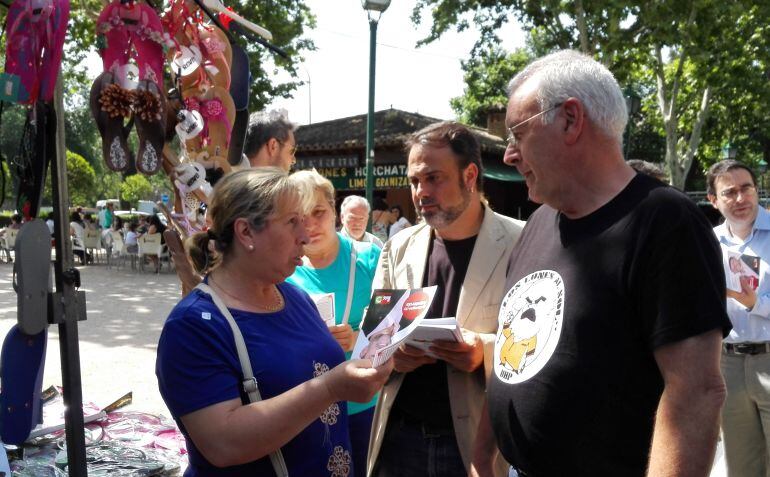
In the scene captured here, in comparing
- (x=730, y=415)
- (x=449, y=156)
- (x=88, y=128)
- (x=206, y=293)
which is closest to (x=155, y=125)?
(x=206, y=293)

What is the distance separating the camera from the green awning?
60.1 feet

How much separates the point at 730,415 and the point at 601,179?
2.67 meters

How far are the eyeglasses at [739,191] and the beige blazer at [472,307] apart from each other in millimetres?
1791

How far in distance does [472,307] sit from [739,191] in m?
2.18

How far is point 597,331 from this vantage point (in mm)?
1604

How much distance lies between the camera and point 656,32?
13141mm

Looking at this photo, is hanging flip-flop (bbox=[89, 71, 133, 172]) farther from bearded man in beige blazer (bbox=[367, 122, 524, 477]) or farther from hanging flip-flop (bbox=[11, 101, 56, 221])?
bearded man in beige blazer (bbox=[367, 122, 524, 477])

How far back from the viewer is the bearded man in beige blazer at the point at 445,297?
2477mm

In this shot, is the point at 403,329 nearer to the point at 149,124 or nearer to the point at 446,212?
the point at 446,212

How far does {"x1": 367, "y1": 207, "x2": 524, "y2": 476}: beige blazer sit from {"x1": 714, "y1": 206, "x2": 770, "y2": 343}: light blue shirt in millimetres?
1662

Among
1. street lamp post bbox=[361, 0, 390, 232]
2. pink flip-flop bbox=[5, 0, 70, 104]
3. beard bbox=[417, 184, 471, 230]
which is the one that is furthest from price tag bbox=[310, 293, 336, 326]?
street lamp post bbox=[361, 0, 390, 232]

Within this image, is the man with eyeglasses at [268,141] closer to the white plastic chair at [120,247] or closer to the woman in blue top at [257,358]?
the woman in blue top at [257,358]

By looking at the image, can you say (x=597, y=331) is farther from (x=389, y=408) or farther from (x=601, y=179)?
(x=389, y=408)

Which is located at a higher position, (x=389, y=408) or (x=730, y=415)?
(x=389, y=408)
